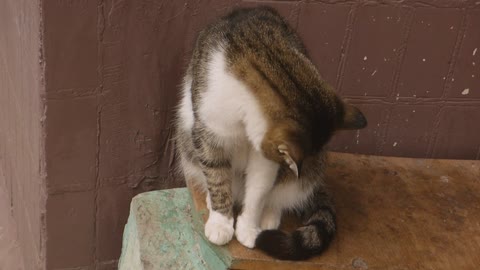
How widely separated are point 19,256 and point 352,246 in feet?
3.84

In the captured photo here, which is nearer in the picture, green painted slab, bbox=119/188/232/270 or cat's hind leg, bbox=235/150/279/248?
cat's hind leg, bbox=235/150/279/248

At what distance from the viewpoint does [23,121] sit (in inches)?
62.7

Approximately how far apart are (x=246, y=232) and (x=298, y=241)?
4.6 inches

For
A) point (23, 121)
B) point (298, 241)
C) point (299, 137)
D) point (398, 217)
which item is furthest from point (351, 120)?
point (23, 121)

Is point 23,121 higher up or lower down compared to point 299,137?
lower down

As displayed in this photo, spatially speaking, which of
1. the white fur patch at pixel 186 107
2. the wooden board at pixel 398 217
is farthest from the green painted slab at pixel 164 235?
the white fur patch at pixel 186 107

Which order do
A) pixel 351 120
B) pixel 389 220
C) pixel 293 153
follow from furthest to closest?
pixel 389 220
pixel 351 120
pixel 293 153

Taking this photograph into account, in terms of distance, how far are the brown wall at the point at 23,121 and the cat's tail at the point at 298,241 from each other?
63 centimetres

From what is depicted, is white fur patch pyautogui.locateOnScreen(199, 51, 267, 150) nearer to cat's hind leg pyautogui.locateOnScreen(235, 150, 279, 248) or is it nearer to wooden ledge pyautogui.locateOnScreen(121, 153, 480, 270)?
cat's hind leg pyautogui.locateOnScreen(235, 150, 279, 248)

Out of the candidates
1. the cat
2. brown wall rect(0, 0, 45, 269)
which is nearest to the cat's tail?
the cat

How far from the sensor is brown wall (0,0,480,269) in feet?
4.42

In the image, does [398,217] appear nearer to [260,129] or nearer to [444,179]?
[444,179]

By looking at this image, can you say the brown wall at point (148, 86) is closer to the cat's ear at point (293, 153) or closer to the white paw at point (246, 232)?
the white paw at point (246, 232)

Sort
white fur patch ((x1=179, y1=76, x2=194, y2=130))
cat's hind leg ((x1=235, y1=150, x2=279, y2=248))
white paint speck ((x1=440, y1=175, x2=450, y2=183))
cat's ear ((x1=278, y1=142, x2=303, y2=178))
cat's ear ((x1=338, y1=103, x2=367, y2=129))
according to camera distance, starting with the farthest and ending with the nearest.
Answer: white paint speck ((x1=440, y1=175, x2=450, y2=183)), white fur patch ((x1=179, y1=76, x2=194, y2=130)), cat's hind leg ((x1=235, y1=150, x2=279, y2=248)), cat's ear ((x1=338, y1=103, x2=367, y2=129)), cat's ear ((x1=278, y1=142, x2=303, y2=178))
